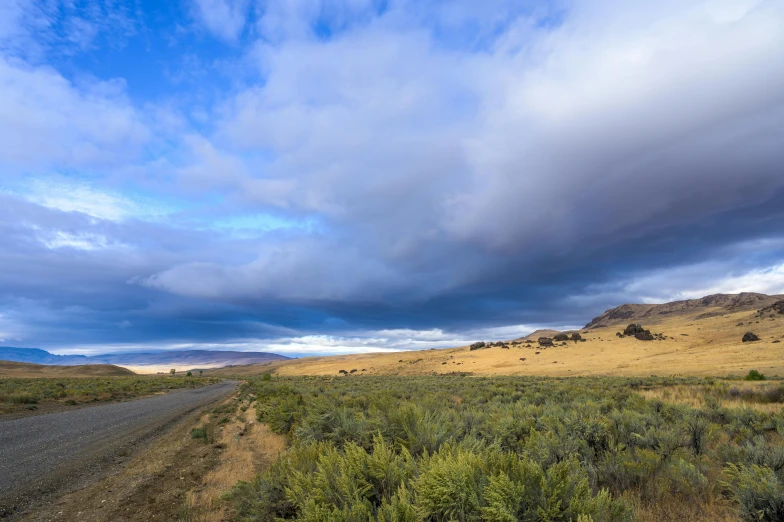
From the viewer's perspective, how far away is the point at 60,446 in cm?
1352

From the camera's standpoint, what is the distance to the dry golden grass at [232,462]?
724cm

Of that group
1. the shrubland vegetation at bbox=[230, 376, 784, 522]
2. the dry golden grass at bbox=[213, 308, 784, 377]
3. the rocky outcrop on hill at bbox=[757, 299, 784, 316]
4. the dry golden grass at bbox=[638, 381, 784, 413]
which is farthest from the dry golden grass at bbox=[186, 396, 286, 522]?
the rocky outcrop on hill at bbox=[757, 299, 784, 316]

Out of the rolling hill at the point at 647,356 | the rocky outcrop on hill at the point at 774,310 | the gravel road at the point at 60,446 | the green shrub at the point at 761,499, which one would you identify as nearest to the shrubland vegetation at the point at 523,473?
the green shrub at the point at 761,499

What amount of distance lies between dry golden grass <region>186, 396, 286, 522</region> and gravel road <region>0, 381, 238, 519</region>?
123 inches

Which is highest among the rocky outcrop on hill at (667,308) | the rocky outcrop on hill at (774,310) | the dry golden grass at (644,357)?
the rocky outcrop on hill at (667,308)

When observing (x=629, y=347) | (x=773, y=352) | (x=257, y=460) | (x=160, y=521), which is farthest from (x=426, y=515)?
(x=629, y=347)

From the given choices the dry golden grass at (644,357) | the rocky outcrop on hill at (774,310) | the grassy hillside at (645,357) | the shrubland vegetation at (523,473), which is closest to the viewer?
the shrubland vegetation at (523,473)

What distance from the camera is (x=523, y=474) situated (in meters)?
4.01

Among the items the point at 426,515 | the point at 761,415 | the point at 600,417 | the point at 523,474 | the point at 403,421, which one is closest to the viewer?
the point at 426,515

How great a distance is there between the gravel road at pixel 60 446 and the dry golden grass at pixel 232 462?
312cm

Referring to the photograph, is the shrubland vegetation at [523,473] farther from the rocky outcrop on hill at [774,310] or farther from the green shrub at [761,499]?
the rocky outcrop on hill at [774,310]

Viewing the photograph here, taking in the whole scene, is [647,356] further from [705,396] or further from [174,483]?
[174,483]

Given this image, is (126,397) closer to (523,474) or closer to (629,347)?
(523,474)

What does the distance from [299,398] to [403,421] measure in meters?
10.5
